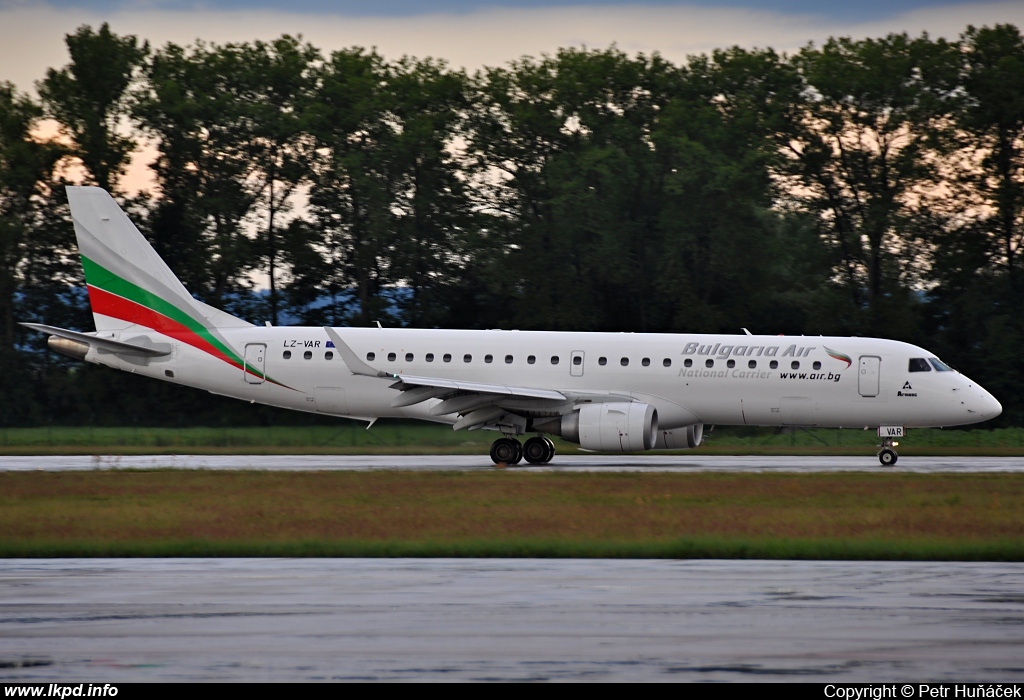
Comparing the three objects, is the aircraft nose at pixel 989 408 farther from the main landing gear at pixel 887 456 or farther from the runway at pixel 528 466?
the main landing gear at pixel 887 456

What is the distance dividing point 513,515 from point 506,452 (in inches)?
468

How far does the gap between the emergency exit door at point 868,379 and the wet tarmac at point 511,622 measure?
55.4ft

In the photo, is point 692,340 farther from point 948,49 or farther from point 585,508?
point 948,49

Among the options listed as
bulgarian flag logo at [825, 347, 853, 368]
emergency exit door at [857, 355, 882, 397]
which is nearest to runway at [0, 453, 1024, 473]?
emergency exit door at [857, 355, 882, 397]

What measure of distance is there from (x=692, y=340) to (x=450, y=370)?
620 centimetres

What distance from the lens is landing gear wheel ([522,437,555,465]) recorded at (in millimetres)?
31453

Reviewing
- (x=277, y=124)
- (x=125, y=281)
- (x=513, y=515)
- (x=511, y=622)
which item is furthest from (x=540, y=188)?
(x=511, y=622)

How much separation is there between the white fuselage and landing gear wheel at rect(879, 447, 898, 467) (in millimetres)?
743

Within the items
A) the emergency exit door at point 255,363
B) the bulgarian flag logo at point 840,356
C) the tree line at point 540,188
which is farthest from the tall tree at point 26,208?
the bulgarian flag logo at point 840,356

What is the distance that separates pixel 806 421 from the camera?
31250 millimetres

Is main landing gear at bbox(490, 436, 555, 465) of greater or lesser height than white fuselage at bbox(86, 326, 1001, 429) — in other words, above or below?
below

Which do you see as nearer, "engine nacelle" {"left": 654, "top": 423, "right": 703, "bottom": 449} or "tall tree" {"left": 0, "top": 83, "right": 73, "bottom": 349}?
"engine nacelle" {"left": 654, "top": 423, "right": 703, "bottom": 449}

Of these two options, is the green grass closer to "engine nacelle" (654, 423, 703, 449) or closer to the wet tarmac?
"engine nacelle" (654, 423, 703, 449)

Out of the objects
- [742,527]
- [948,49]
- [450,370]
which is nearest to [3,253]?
[450,370]
